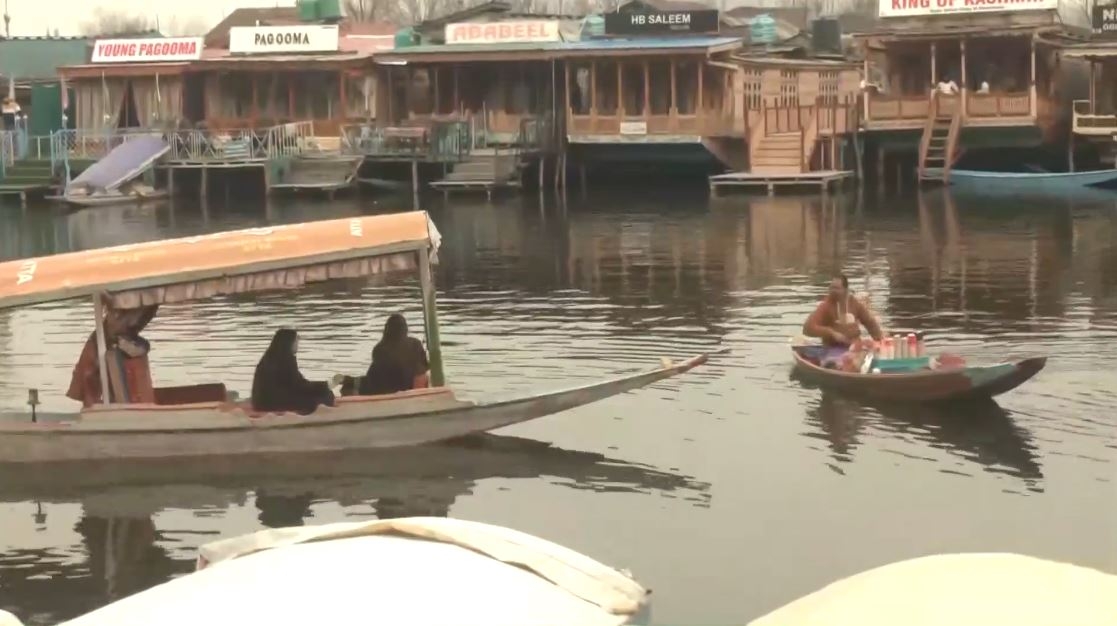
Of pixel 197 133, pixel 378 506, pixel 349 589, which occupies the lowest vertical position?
pixel 378 506

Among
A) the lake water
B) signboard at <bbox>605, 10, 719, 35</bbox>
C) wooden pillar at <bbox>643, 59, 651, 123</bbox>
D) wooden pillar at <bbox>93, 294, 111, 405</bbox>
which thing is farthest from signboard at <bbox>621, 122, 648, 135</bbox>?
wooden pillar at <bbox>93, 294, 111, 405</bbox>

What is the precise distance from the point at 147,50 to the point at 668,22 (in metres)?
15.6

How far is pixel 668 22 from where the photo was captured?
149ft

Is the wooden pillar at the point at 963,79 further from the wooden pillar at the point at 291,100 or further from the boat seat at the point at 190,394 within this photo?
→ the boat seat at the point at 190,394

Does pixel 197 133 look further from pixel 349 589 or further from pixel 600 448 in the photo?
pixel 349 589

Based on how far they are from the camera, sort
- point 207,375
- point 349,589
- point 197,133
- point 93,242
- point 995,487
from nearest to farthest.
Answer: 1. point 349,589
2. point 995,487
3. point 207,375
4. point 93,242
5. point 197,133

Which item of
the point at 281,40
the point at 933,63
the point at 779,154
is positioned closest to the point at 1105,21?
the point at 933,63

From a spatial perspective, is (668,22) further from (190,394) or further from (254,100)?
(190,394)

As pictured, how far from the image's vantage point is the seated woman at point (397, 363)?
14.3 metres

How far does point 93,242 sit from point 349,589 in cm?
2876

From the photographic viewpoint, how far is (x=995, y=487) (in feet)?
41.2

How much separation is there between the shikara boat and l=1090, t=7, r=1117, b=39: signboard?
124 ft

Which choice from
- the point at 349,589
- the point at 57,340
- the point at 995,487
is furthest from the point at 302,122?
the point at 349,589

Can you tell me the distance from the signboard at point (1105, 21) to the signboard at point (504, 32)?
1614 centimetres
